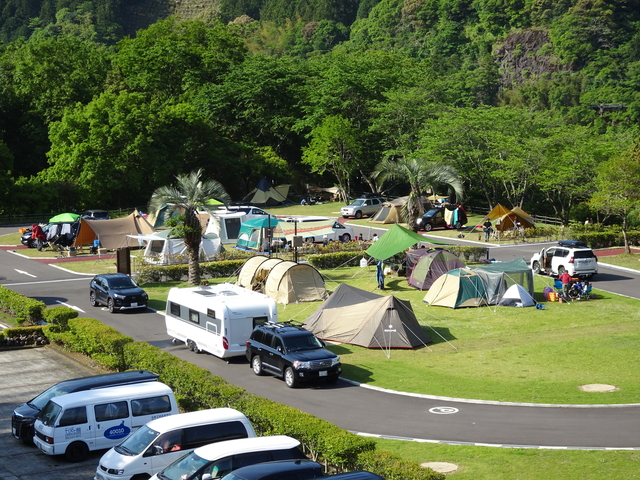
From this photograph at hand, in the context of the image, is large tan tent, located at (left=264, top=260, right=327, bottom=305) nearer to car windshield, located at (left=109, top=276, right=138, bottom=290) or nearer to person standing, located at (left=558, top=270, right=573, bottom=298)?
car windshield, located at (left=109, top=276, right=138, bottom=290)

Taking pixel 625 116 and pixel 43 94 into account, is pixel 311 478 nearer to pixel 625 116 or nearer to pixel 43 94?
pixel 43 94

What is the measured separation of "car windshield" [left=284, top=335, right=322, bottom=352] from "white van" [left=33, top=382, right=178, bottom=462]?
5532 millimetres

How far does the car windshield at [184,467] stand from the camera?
13.5 metres

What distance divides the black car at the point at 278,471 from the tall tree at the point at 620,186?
119 feet

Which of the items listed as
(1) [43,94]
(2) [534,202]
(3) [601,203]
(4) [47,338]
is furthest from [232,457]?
(1) [43,94]

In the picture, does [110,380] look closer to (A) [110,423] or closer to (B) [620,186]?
(A) [110,423]

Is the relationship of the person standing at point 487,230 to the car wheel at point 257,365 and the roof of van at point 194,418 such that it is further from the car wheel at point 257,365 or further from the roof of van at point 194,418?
the roof of van at point 194,418

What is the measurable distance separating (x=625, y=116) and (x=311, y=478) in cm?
11011

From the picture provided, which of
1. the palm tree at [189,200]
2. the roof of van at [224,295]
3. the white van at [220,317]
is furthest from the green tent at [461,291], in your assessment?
the palm tree at [189,200]

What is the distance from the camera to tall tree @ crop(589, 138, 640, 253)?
44188mm

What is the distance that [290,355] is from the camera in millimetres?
22438

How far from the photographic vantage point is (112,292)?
32.5 m

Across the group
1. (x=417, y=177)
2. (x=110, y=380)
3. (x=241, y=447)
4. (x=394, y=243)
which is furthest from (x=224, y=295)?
(x=417, y=177)

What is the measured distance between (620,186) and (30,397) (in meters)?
35.1
